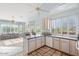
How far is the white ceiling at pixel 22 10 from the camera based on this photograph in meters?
1.72

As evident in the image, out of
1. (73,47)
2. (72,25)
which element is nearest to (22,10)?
(72,25)

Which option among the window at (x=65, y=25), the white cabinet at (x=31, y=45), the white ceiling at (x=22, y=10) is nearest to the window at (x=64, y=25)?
the window at (x=65, y=25)

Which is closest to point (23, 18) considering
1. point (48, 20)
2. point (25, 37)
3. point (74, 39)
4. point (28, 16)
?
point (28, 16)

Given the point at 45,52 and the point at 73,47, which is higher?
the point at 73,47

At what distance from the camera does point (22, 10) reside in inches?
68.0

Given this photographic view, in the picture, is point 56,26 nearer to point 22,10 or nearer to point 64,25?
point 64,25

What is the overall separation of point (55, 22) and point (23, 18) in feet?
2.35

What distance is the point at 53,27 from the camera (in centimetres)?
182

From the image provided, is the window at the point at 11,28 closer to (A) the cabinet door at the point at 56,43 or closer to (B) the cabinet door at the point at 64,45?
(A) the cabinet door at the point at 56,43

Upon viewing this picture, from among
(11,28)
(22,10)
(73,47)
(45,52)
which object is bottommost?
(45,52)

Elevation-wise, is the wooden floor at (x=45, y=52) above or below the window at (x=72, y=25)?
below

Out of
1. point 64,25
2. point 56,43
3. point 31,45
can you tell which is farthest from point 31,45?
point 64,25

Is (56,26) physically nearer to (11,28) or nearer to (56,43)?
(56,43)

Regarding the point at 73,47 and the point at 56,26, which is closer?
the point at 73,47
